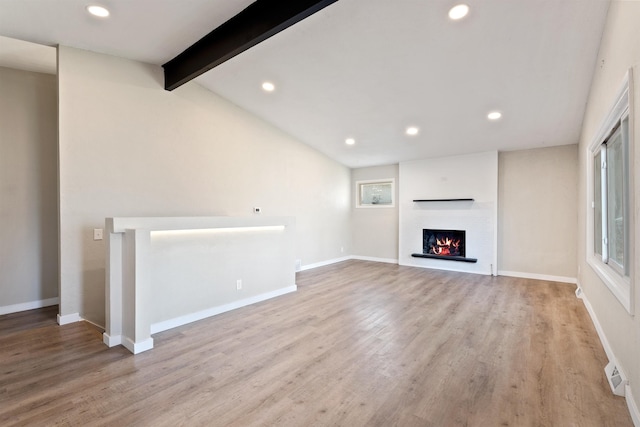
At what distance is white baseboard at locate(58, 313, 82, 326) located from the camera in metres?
3.36

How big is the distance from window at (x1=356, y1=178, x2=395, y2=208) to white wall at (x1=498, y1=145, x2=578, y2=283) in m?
2.46

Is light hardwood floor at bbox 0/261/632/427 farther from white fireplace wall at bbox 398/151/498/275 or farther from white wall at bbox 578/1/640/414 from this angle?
white fireplace wall at bbox 398/151/498/275

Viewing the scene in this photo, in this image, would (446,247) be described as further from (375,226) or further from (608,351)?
(608,351)

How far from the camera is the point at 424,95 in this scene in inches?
162

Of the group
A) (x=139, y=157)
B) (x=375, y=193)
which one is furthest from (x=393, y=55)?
(x=375, y=193)

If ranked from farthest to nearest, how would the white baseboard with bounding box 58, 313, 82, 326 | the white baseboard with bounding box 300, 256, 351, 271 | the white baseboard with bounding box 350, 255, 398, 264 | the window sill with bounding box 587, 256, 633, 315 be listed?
the white baseboard with bounding box 350, 255, 398, 264, the white baseboard with bounding box 300, 256, 351, 271, the white baseboard with bounding box 58, 313, 82, 326, the window sill with bounding box 587, 256, 633, 315

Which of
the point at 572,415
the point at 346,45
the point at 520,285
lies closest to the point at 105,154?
the point at 346,45

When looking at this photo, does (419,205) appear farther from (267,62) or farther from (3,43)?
(3,43)

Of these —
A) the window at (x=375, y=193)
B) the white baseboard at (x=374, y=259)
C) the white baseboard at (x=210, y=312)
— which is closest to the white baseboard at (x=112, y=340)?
the white baseboard at (x=210, y=312)

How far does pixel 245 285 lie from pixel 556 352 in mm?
3514

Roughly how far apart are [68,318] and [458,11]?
5237mm

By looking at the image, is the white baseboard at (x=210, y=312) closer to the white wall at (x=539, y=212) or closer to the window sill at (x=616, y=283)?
the window sill at (x=616, y=283)

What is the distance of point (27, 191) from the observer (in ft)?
12.7

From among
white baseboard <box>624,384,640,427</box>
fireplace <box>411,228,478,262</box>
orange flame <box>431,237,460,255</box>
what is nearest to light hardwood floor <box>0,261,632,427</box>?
white baseboard <box>624,384,640,427</box>
